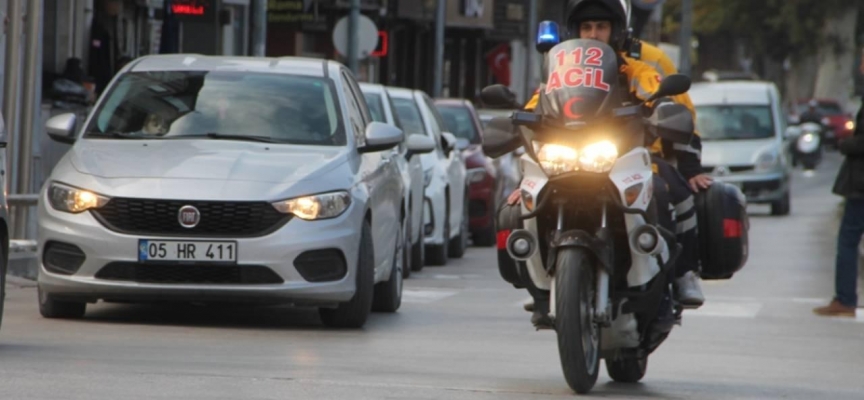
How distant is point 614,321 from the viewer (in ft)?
30.7

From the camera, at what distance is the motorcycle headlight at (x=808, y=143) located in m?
57.4

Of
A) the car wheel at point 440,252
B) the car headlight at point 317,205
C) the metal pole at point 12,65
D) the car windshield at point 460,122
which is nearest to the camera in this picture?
the car headlight at point 317,205

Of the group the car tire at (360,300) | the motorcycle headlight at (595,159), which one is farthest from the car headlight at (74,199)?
the motorcycle headlight at (595,159)

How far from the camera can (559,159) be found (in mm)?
8992

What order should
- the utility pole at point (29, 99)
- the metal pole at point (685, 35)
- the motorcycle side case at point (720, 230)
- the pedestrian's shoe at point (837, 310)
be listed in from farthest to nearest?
the metal pole at point (685, 35), the utility pole at point (29, 99), the pedestrian's shoe at point (837, 310), the motorcycle side case at point (720, 230)

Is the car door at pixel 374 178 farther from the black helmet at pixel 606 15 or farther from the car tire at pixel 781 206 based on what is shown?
the car tire at pixel 781 206

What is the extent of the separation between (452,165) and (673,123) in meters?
12.8

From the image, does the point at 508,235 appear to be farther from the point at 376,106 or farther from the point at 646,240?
the point at 376,106

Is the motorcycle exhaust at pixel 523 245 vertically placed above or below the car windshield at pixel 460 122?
above

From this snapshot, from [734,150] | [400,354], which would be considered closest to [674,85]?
[400,354]

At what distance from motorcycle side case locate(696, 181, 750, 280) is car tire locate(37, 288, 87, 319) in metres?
4.37

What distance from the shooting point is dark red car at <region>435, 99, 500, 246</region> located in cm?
2494

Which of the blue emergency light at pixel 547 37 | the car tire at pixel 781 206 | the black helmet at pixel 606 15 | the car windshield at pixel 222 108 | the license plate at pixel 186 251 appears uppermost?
the black helmet at pixel 606 15

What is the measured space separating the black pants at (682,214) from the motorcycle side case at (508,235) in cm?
65
